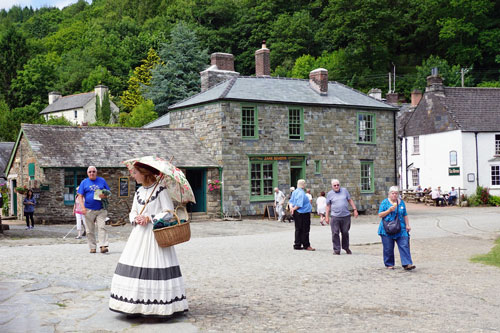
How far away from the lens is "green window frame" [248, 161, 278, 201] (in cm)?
2847

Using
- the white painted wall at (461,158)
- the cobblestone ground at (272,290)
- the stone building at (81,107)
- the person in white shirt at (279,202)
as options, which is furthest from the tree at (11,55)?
the cobblestone ground at (272,290)

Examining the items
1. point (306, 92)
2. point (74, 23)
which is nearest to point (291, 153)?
point (306, 92)

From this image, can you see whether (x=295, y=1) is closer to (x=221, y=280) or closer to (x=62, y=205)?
(x=62, y=205)

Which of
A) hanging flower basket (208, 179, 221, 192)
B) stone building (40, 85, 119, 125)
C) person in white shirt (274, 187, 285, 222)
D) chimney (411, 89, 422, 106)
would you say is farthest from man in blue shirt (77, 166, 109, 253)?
stone building (40, 85, 119, 125)

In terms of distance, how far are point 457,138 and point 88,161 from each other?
25376 mm

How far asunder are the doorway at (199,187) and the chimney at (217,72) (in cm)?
541

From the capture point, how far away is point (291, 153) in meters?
29.5

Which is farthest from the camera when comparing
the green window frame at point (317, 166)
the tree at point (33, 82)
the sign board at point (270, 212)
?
the tree at point (33, 82)

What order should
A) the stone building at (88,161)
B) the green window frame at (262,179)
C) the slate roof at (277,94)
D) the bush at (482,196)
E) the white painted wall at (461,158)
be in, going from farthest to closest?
the white painted wall at (461,158) → the bush at (482,196) → the slate roof at (277,94) → the green window frame at (262,179) → the stone building at (88,161)

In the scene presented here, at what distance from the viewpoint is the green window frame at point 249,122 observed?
28359 mm

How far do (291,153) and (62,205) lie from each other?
1129 cm

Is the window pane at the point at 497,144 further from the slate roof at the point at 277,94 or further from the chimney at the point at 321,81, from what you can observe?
the chimney at the point at 321,81

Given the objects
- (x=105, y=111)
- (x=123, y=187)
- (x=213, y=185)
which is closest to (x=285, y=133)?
(x=213, y=185)

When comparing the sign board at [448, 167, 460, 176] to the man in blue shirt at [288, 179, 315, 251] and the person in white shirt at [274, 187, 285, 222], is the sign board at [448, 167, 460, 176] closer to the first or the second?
the person in white shirt at [274, 187, 285, 222]
